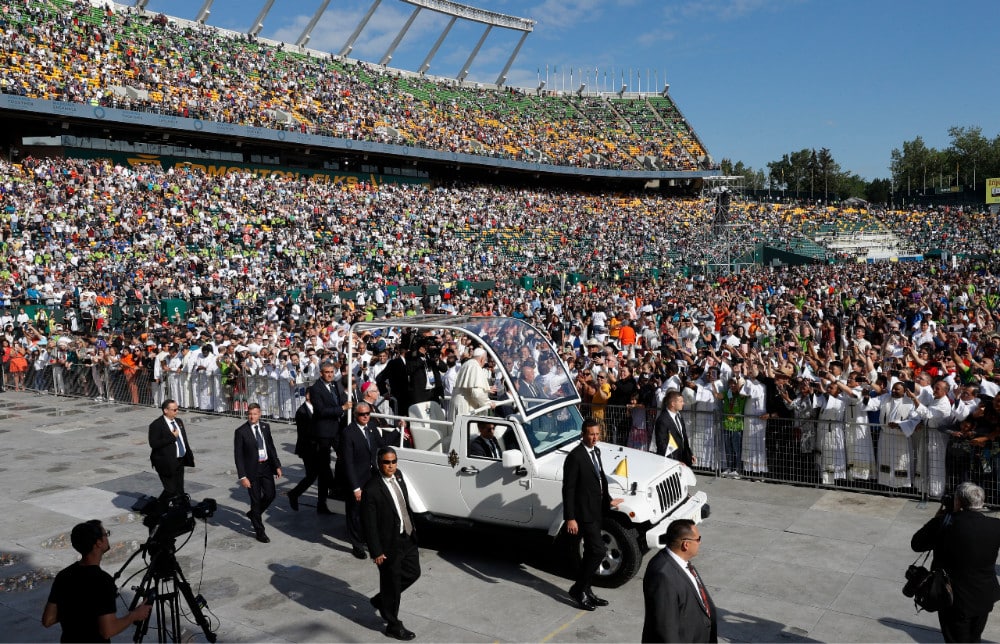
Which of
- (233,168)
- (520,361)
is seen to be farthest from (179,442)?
(233,168)

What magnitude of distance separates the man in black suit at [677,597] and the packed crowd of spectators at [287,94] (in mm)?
36558

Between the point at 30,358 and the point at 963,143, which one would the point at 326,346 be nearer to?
the point at 30,358

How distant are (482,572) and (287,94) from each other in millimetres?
44921

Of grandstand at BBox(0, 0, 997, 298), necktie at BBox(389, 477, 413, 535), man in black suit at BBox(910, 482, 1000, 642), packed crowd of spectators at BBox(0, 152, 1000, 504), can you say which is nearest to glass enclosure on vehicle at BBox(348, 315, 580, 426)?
packed crowd of spectators at BBox(0, 152, 1000, 504)

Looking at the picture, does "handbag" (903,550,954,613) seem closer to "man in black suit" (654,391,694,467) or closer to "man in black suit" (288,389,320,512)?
"man in black suit" (654,391,694,467)

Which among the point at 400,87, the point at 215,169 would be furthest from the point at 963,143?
the point at 215,169

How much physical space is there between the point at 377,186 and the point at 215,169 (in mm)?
10332

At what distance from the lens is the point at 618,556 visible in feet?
23.3

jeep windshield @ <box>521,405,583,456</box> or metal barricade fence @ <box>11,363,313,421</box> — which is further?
metal barricade fence @ <box>11,363,313,421</box>

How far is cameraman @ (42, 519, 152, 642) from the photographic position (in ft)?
13.8

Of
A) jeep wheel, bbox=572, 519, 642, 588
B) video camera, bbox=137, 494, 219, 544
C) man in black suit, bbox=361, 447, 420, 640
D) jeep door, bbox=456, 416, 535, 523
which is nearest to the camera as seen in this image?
video camera, bbox=137, 494, 219, 544

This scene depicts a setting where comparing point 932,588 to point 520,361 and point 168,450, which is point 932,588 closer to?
point 520,361

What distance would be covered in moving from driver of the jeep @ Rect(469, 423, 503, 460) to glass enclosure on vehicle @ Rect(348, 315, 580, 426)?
0.36 meters

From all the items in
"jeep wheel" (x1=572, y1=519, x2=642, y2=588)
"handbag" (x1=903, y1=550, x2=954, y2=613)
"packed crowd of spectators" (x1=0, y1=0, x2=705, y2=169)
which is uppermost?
"packed crowd of spectators" (x1=0, y1=0, x2=705, y2=169)
